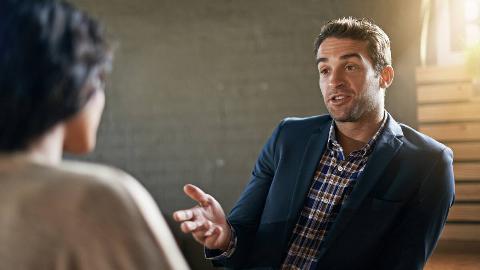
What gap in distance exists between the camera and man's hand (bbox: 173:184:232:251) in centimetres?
147

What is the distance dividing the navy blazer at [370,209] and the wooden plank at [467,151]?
12.6 feet

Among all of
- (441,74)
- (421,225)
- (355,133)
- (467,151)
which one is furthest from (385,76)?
(467,151)

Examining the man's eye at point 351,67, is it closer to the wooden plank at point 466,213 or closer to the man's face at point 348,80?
the man's face at point 348,80

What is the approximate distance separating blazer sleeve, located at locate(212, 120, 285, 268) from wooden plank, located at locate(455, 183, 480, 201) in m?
3.95

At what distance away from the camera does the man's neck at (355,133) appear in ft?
6.19

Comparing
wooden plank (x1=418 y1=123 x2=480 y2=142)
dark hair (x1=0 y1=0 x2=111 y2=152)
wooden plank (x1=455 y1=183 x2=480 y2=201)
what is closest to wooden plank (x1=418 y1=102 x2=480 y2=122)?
wooden plank (x1=418 y1=123 x2=480 y2=142)

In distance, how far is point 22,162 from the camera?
0.57 m

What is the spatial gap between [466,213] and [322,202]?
160 inches

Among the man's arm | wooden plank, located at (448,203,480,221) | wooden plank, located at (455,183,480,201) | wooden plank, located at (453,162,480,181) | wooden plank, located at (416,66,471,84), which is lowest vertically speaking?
wooden plank, located at (448,203,480,221)

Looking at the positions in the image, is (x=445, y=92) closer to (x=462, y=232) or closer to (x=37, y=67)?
(x=462, y=232)

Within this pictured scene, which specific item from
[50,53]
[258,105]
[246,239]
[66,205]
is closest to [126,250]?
[66,205]

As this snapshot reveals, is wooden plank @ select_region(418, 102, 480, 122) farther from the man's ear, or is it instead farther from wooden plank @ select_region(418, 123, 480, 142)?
the man's ear

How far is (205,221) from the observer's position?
1.56m

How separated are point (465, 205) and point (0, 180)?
17.8 feet
